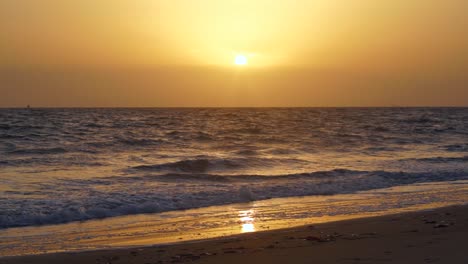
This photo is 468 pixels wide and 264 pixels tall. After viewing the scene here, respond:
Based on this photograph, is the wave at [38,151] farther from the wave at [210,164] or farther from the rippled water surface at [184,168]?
the wave at [210,164]

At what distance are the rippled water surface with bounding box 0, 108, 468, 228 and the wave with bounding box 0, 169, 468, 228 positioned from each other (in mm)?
27

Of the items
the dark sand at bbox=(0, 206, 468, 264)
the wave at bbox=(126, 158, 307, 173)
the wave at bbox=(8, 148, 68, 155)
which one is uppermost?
the dark sand at bbox=(0, 206, 468, 264)

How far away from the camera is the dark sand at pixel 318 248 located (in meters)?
7.75

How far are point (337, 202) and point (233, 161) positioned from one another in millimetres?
11363

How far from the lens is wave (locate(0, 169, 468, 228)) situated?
40.9ft

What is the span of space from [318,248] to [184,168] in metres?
14.9

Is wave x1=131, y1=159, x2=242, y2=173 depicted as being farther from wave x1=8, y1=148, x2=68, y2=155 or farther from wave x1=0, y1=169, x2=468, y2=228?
wave x1=8, y1=148, x2=68, y2=155

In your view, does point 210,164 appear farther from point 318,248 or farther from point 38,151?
point 318,248

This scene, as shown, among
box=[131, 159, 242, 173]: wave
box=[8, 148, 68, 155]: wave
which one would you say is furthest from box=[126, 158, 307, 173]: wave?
box=[8, 148, 68, 155]: wave

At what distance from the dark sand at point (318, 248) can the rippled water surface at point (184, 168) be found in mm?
4084

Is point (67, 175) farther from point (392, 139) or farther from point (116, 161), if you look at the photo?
point (392, 139)

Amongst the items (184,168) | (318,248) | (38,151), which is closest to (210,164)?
(184,168)

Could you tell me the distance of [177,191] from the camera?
15820mm

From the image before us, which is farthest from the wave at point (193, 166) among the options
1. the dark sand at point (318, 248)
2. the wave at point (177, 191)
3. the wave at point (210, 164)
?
the dark sand at point (318, 248)
